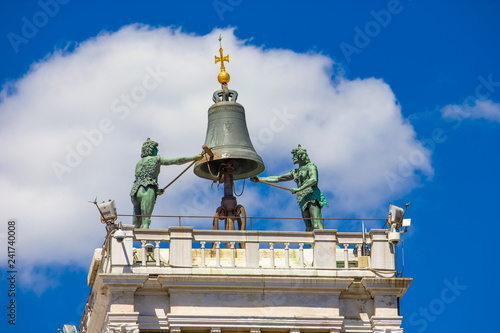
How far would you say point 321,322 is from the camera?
54438mm

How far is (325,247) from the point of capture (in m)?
55.5

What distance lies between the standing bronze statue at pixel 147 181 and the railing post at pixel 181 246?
244cm

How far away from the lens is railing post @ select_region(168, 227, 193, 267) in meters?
54.8

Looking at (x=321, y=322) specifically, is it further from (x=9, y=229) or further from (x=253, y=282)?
(x=9, y=229)

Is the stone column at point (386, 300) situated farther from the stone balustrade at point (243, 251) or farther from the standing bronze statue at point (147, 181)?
the standing bronze statue at point (147, 181)

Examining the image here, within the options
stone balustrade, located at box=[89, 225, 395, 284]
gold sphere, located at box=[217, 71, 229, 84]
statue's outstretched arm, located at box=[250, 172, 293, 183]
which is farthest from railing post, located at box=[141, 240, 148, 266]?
gold sphere, located at box=[217, 71, 229, 84]

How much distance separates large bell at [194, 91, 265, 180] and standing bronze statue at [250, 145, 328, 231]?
55.5 inches

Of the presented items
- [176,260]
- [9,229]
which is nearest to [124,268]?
[176,260]

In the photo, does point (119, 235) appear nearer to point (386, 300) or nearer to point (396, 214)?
point (386, 300)

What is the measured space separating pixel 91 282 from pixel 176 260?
625cm

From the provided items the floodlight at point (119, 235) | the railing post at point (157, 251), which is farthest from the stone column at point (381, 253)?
the floodlight at point (119, 235)

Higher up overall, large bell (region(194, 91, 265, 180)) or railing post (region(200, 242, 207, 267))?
large bell (region(194, 91, 265, 180))

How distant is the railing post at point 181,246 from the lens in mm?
54844

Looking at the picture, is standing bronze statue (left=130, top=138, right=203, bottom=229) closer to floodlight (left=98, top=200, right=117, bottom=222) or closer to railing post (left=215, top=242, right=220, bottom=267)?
floodlight (left=98, top=200, right=117, bottom=222)
